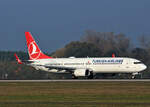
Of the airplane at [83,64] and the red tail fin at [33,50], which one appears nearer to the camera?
the airplane at [83,64]

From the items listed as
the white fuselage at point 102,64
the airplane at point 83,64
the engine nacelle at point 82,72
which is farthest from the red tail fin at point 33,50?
the engine nacelle at point 82,72

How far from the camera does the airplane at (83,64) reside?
229 feet

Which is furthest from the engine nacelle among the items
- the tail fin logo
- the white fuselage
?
the tail fin logo

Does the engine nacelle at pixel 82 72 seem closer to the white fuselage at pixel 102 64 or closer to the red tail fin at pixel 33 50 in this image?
the white fuselage at pixel 102 64

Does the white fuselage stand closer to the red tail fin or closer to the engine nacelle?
the engine nacelle

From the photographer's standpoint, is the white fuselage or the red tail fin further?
the red tail fin

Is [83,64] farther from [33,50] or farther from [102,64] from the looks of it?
[33,50]

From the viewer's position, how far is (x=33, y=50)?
7762cm

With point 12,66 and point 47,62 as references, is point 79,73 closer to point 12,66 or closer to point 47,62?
point 47,62

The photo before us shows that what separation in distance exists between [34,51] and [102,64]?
1342 centimetres

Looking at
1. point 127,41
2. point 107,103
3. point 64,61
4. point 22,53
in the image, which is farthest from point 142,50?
point 107,103

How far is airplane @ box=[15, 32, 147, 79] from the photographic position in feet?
229

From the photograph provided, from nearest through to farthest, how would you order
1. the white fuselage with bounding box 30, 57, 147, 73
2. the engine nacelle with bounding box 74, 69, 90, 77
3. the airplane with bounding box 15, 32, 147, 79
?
the white fuselage with bounding box 30, 57, 147, 73 → the airplane with bounding box 15, 32, 147, 79 → the engine nacelle with bounding box 74, 69, 90, 77

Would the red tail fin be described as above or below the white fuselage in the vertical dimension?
above
